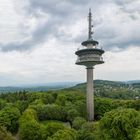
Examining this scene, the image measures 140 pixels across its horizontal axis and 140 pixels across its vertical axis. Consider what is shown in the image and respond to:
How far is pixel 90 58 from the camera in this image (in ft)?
294

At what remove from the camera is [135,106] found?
318 feet

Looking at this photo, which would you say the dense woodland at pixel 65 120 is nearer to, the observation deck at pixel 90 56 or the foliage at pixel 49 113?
the foliage at pixel 49 113

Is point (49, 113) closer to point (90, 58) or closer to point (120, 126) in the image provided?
point (90, 58)

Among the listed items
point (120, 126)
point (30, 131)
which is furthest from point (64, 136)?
point (30, 131)

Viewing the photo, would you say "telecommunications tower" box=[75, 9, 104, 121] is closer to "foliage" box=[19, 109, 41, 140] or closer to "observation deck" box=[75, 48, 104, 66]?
Answer: "observation deck" box=[75, 48, 104, 66]

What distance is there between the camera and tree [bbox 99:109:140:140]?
169 ft

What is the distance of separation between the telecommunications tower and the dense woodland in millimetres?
2948

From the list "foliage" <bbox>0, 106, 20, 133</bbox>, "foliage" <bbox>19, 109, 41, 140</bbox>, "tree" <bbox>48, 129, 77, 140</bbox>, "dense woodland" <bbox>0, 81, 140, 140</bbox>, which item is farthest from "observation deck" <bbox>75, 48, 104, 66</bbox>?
"tree" <bbox>48, 129, 77, 140</bbox>

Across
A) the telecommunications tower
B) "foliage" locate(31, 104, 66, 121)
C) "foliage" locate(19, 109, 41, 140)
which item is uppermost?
the telecommunications tower

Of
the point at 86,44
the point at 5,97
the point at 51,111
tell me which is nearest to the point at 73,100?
the point at 51,111

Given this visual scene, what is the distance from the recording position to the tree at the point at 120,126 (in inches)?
2028

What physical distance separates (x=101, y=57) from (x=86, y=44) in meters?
5.84

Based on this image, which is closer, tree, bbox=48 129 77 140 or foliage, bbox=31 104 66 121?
tree, bbox=48 129 77 140

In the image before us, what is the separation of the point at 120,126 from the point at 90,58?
3960cm
